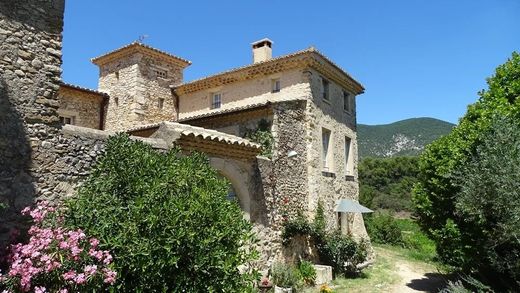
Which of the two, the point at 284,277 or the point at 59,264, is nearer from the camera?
the point at 59,264

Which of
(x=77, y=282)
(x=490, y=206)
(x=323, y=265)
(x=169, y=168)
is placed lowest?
(x=323, y=265)

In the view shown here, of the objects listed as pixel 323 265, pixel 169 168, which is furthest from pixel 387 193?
pixel 169 168

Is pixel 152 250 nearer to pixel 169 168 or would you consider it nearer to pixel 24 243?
pixel 169 168

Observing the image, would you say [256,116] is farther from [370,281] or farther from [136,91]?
[136,91]

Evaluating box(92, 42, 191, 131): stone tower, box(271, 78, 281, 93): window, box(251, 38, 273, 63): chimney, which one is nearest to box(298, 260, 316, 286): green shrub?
box(271, 78, 281, 93): window

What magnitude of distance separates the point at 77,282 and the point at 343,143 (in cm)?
1376

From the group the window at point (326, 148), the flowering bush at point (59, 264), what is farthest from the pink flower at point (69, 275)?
the window at point (326, 148)

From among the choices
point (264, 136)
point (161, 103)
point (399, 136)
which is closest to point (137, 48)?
point (161, 103)

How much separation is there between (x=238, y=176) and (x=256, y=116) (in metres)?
2.66

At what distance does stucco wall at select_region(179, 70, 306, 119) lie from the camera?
14883 mm

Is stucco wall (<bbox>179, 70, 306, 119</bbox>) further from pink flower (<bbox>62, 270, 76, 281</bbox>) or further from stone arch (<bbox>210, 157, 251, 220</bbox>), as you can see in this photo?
pink flower (<bbox>62, 270, 76, 281</bbox>)

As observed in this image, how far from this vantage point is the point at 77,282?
15.8 feet

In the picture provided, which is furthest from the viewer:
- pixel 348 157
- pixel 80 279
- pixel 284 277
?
pixel 348 157

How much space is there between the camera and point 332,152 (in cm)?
1596
